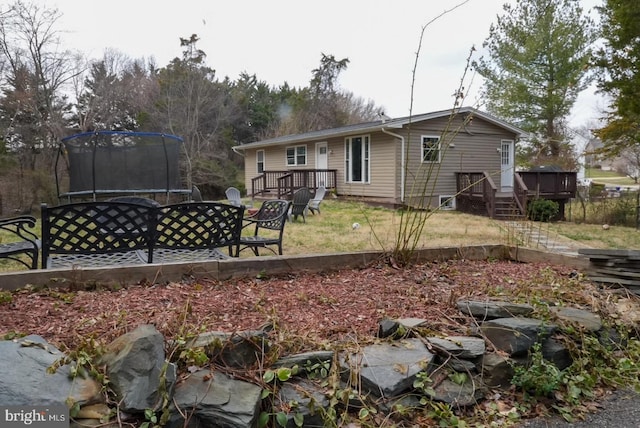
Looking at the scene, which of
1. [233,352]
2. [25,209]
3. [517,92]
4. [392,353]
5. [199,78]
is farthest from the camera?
[199,78]

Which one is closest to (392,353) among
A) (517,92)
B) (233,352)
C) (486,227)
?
(233,352)

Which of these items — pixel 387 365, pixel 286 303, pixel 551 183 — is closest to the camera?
pixel 387 365

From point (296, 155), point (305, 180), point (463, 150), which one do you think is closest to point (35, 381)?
point (463, 150)

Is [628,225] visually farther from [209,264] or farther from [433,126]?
[209,264]

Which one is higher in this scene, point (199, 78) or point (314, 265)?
point (199, 78)

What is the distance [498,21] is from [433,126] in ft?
38.6

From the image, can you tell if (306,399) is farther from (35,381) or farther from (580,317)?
(580,317)

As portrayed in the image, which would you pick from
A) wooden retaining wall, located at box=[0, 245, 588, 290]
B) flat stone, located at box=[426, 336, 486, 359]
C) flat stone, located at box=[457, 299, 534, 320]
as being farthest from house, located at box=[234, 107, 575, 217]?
flat stone, located at box=[426, 336, 486, 359]

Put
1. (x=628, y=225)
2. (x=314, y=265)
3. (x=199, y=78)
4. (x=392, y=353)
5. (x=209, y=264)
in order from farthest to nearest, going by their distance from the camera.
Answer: (x=199, y=78) → (x=628, y=225) → (x=314, y=265) → (x=209, y=264) → (x=392, y=353)

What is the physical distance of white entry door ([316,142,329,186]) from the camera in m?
16.4

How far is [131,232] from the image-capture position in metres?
3.32

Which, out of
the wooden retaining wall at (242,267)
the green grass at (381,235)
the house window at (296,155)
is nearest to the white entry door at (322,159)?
the house window at (296,155)

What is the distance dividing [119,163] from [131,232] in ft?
19.8

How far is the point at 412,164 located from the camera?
13859mm
